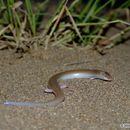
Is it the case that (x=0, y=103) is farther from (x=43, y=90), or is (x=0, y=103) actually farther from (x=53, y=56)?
A: (x=53, y=56)

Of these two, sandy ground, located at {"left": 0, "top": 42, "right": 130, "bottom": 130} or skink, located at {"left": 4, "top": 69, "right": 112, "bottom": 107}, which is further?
skink, located at {"left": 4, "top": 69, "right": 112, "bottom": 107}

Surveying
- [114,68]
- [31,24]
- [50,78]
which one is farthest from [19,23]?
[114,68]

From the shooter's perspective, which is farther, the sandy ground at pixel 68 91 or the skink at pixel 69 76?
the skink at pixel 69 76

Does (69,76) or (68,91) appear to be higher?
(69,76)

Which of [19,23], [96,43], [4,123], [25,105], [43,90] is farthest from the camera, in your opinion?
[96,43]

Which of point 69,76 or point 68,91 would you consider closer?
point 68,91

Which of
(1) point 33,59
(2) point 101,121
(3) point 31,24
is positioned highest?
(3) point 31,24

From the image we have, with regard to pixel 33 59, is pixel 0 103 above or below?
below

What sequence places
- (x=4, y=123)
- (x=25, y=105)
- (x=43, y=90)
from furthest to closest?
(x=43, y=90), (x=25, y=105), (x=4, y=123)
